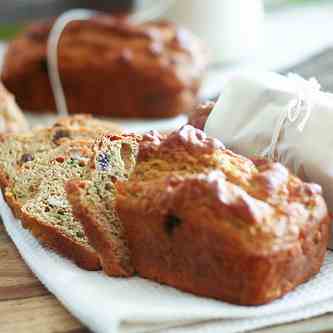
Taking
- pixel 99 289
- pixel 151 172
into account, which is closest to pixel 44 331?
pixel 99 289

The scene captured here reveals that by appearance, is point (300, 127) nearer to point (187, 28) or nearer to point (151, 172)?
point (151, 172)

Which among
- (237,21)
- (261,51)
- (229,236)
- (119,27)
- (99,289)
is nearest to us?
(229,236)

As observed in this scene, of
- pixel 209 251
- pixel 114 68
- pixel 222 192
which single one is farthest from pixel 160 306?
pixel 114 68

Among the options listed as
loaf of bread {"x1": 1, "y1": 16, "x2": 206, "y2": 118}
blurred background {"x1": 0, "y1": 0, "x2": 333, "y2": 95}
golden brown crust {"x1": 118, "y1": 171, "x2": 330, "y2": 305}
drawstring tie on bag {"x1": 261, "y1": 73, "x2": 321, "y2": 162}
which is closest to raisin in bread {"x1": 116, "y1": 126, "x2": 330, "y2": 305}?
golden brown crust {"x1": 118, "y1": 171, "x2": 330, "y2": 305}

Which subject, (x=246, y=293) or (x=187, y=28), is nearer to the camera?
Answer: (x=246, y=293)

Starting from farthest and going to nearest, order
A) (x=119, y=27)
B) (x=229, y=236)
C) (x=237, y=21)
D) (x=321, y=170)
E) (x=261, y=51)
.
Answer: (x=261, y=51) < (x=237, y=21) < (x=119, y=27) < (x=321, y=170) < (x=229, y=236)

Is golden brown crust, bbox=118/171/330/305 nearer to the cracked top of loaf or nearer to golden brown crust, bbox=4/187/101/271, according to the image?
the cracked top of loaf

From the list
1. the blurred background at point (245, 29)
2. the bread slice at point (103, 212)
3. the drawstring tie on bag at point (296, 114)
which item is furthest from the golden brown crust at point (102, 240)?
the blurred background at point (245, 29)
